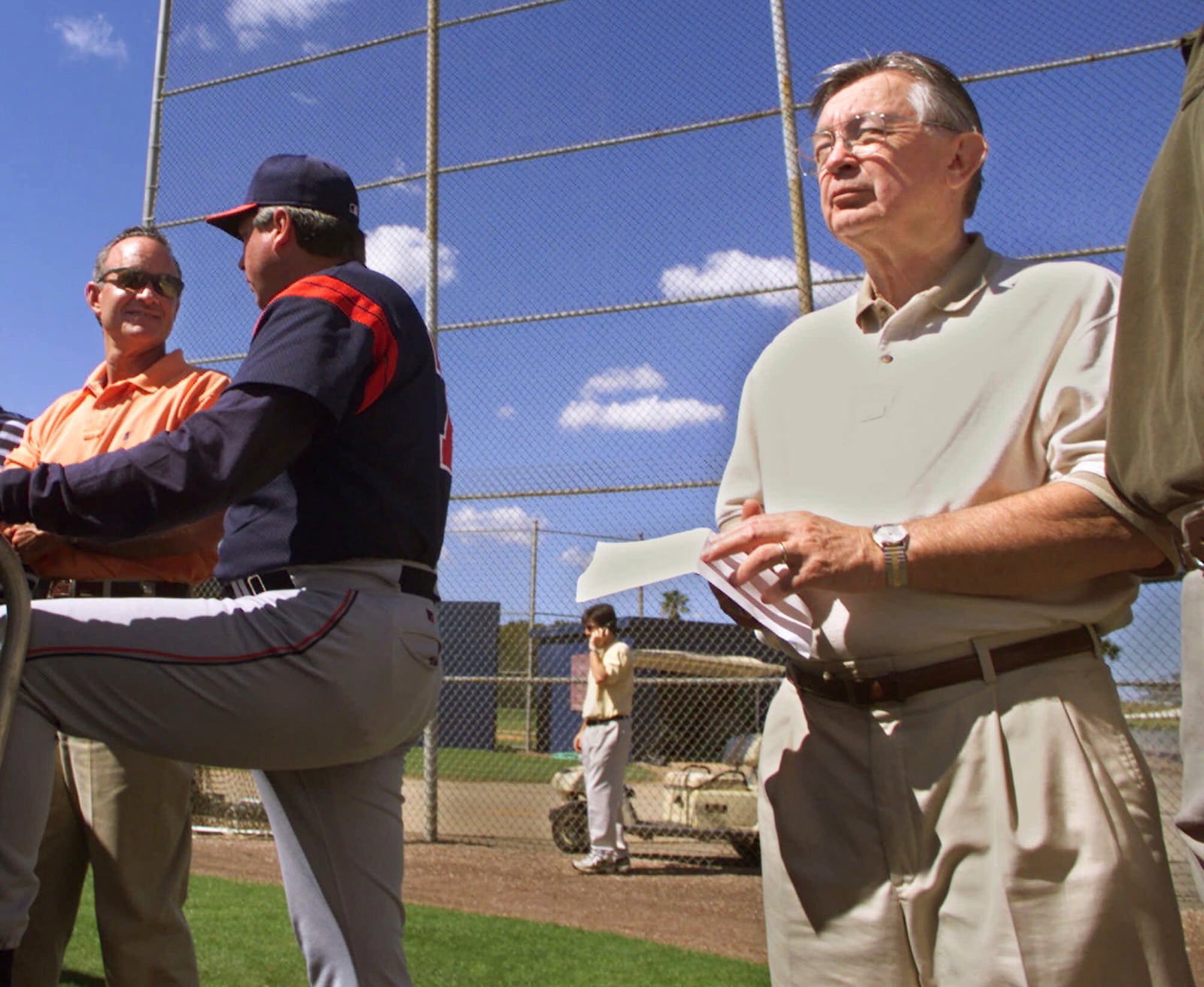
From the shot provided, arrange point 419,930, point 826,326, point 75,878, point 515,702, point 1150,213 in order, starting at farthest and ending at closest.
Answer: point 515,702
point 419,930
point 75,878
point 826,326
point 1150,213

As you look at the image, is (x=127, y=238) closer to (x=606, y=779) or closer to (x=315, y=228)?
(x=315, y=228)

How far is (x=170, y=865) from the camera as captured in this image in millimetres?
2811

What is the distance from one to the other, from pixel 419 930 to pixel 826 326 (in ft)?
13.7

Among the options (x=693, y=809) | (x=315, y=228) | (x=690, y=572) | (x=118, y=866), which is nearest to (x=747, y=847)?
(x=693, y=809)

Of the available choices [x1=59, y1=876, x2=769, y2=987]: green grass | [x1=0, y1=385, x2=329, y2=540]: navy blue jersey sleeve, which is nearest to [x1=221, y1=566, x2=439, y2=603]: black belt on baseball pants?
[x1=0, y1=385, x2=329, y2=540]: navy blue jersey sleeve

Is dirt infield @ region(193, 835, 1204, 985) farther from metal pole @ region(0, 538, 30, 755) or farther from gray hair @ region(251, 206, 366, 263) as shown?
metal pole @ region(0, 538, 30, 755)

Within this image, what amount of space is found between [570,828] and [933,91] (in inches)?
308

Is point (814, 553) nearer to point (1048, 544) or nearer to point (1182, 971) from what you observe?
point (1048, 544)

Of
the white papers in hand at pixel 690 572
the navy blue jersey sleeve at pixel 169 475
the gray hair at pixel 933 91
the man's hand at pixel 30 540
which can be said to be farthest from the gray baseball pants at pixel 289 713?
the gray hair at pixel 933 91

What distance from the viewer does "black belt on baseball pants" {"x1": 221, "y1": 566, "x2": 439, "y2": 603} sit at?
2.05 metres

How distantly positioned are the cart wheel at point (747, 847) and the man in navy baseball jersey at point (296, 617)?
22.0ft

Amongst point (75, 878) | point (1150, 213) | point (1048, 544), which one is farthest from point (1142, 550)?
Answer: point (75, 878)

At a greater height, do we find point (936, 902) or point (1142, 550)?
point (1142, 550)

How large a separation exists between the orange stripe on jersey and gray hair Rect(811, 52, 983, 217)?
91 cm
